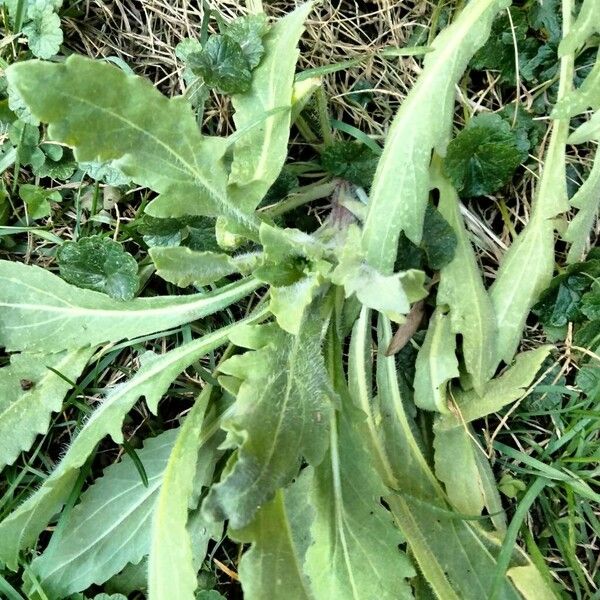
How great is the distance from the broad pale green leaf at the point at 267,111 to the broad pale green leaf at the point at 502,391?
547 mm

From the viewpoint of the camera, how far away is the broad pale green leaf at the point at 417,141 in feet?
4.39

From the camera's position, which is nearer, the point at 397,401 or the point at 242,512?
the point at 242,512

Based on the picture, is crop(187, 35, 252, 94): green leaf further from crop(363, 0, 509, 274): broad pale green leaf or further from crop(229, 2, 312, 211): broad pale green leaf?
crop(363, 0, 509, 274): broad pale green leaf

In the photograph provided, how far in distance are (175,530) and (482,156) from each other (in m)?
0.89

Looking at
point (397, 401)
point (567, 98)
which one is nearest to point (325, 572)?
point (397, 401)

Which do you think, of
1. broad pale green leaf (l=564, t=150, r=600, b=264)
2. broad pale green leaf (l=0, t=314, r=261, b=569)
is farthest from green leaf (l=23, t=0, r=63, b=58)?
broad pale green leaf (l=564, t=150, r=600, b=264)

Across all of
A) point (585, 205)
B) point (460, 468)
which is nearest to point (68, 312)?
point (460, 468)

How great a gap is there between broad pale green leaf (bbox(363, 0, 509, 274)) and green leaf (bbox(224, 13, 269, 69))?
290mm

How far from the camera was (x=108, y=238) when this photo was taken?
1569 millimetres

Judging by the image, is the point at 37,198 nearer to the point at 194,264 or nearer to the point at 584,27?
the point at 194,264

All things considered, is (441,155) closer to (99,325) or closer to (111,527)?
(99,325)

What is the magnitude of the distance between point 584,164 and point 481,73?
28 cm

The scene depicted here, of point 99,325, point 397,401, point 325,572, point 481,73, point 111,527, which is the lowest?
point 111,527

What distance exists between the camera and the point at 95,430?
1458mm
